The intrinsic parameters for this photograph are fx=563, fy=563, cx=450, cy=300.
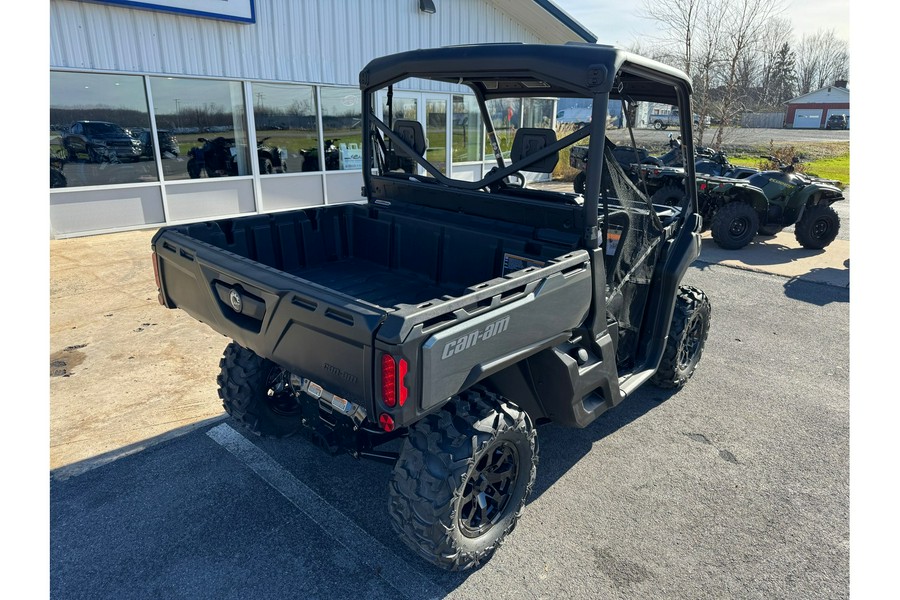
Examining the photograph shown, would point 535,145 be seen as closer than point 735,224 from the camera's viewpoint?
Yes

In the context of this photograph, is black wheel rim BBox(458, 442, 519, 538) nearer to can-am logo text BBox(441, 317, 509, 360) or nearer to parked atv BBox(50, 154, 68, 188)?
can-am logo text BBox(441, 317, 509, 360)

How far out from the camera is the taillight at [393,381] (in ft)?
6.56

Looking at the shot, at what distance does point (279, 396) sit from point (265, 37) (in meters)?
8.42

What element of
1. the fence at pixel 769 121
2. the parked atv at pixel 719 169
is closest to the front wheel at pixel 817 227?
the parked atv at pixel 719 169

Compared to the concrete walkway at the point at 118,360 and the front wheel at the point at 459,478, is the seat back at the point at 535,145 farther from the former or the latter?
the concrete walkway at the point at 118,360

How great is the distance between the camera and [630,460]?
3604 mm

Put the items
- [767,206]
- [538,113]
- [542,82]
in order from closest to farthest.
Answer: [542,82] < [767,206] < [538,113]

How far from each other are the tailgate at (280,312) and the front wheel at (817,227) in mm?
9417

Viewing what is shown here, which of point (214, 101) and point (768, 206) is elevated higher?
point (214, 101)

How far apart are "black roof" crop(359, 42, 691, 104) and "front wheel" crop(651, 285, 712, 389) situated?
148 cm

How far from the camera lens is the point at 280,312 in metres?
2.43

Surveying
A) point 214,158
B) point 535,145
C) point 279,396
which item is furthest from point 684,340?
point 214,158

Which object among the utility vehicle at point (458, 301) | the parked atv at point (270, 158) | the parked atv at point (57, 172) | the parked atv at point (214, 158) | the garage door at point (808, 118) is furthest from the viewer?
the garage door at point (808, 118)

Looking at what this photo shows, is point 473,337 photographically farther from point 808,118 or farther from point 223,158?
point 808,118
